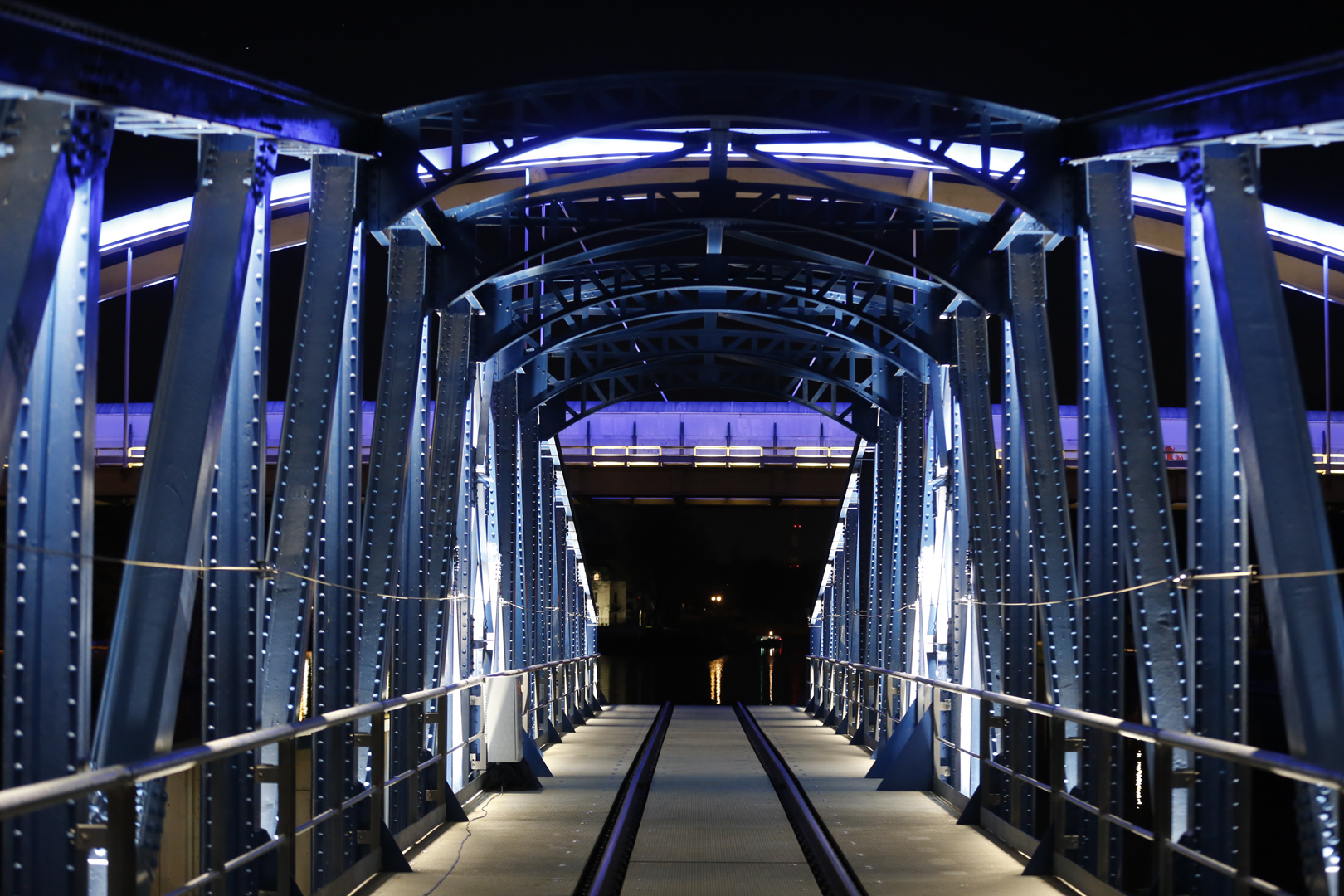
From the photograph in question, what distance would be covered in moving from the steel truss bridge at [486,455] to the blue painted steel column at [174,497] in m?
0.02

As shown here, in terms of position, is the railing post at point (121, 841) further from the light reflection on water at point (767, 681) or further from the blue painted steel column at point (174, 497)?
the light reflection on water at point (767, 681)

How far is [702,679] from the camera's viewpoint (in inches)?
2653

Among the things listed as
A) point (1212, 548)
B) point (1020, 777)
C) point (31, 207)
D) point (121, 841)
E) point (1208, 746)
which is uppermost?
point (31, 207)

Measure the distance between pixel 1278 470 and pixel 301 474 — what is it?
17.3 ft

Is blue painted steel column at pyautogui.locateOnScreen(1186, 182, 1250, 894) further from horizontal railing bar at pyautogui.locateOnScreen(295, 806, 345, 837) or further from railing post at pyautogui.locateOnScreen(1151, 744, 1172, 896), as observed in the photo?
horizontal railing bar at pyautogui.locateOnScreen(295, 806, 345, 837)

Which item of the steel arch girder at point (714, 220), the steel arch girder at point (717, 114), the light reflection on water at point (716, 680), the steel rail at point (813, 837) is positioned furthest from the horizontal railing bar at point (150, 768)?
the light reflection on water at point (716, 680)

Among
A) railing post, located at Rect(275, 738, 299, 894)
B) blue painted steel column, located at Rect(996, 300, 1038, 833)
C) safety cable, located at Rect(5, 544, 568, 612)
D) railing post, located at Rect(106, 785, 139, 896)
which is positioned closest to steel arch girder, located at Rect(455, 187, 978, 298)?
blue painted steel column, located at Rect(996, 300, 1038, 833)

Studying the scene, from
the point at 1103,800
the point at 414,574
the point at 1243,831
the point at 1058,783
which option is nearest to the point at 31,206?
the point at 1243,831

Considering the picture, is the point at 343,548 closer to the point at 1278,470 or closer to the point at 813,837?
the point at 813,837

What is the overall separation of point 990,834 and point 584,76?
6371 mm

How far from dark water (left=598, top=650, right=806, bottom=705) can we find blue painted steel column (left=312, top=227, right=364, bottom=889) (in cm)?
2960

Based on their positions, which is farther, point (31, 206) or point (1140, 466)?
point (1140, 466)

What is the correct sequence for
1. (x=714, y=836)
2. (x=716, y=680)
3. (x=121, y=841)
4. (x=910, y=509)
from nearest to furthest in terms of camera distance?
(x=121, y=841), (x=714, y=836), (x=910, y=509), (x=716, y=680)

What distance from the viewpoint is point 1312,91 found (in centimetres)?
705
